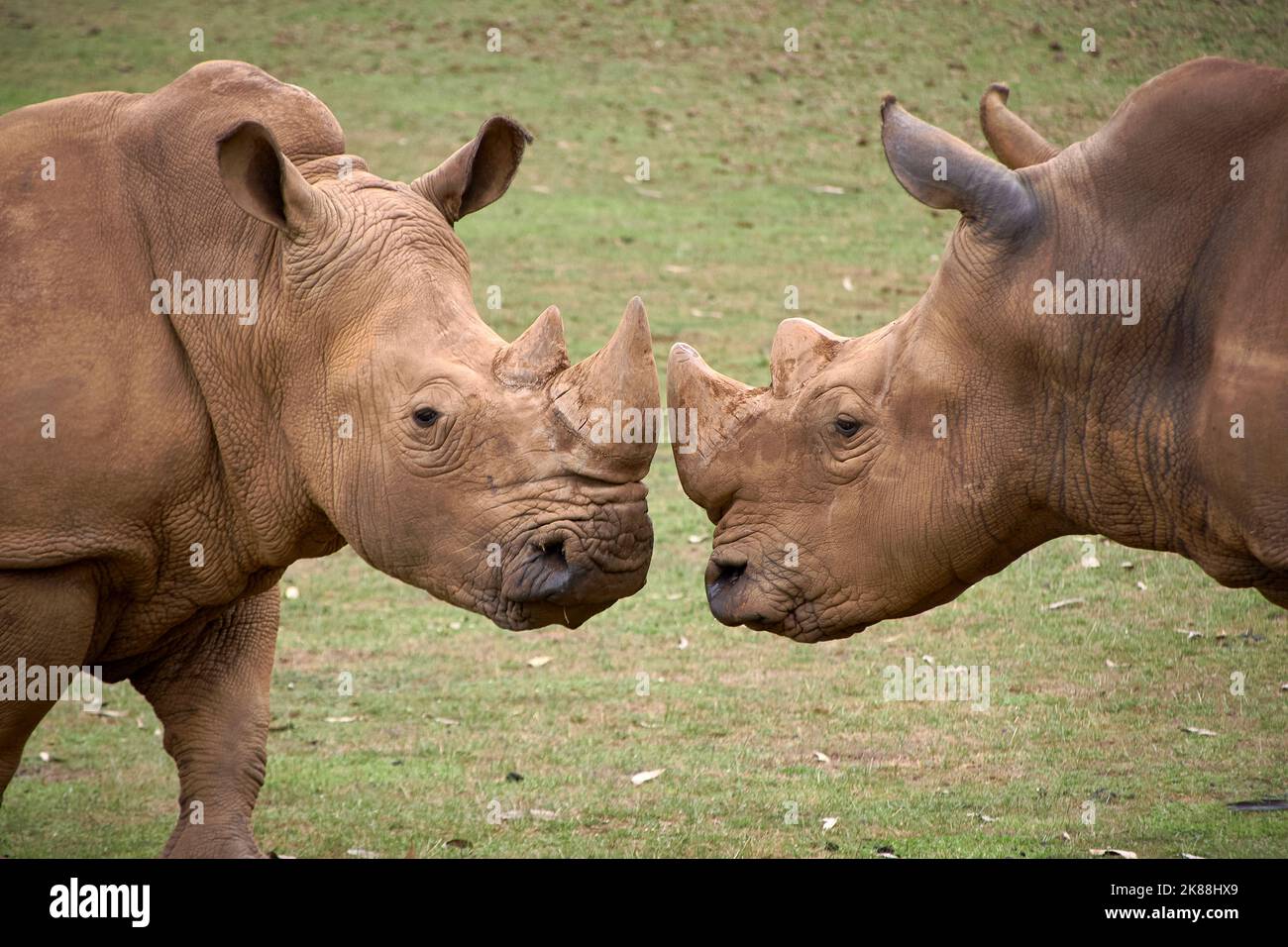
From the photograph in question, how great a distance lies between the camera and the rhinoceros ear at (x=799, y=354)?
232 inches

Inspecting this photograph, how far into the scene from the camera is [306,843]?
6.95 meters

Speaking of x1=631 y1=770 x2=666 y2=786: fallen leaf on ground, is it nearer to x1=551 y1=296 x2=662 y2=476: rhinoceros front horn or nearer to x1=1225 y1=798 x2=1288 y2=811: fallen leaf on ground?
x1=1225 y1=798 x2=1288 y2=811: fallen leaf on ground

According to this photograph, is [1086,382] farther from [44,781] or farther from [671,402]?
[44,781]

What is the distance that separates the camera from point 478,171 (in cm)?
609

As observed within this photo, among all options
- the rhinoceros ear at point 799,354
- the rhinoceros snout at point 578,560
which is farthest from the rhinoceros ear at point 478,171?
the rhinoceros snout at point 578,560

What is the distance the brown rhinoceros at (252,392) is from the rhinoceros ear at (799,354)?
645 millimetres

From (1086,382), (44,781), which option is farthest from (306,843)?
(1086,382)

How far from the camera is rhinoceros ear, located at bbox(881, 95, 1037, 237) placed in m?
5.41

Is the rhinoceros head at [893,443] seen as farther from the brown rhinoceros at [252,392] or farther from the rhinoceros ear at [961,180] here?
the brown rhinoceros at [252,392]

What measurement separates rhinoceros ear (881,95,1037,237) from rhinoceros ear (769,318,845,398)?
652mm

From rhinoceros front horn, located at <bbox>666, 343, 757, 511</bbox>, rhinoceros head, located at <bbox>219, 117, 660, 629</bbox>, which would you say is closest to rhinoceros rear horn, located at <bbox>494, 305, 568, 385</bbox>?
rhinoceros head, located at <bbox>219, 117, 660, 629</bbox>

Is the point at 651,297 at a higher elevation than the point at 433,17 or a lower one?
lower
